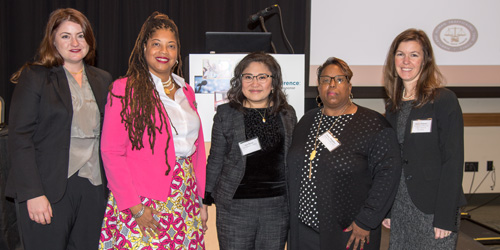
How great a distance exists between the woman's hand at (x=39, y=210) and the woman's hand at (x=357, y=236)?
148cm

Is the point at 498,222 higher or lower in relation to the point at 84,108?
lower

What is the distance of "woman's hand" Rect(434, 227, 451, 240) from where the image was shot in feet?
5.93

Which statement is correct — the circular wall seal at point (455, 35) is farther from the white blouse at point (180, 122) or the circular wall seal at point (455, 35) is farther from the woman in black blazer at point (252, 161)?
the white blouse at point (180, 122)

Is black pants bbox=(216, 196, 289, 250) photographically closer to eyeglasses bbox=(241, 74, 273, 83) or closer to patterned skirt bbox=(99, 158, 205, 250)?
patterned skirt bbox=(99, 158, 205, 250)

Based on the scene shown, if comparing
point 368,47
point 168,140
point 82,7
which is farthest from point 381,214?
point 82,7

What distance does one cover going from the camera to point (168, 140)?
1.79 metres

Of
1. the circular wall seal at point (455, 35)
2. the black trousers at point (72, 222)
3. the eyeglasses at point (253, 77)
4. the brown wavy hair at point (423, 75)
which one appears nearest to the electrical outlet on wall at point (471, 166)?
the circular wall seal at point (455, 35)

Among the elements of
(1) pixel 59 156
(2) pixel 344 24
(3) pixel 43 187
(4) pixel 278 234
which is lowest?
(4) pixel 278 234

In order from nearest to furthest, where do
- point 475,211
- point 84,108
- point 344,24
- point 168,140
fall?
point 168,140, point 84,108, point 344,24, point 475,211

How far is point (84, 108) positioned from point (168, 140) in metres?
0.51

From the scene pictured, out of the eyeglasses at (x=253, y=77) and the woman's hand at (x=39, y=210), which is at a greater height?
the eyeglasses at (x=253, y=77)

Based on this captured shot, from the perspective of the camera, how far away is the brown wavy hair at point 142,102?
68.7 inches

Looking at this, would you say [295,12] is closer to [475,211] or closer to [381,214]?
[381,214]

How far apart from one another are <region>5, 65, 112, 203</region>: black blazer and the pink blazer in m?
0.25
